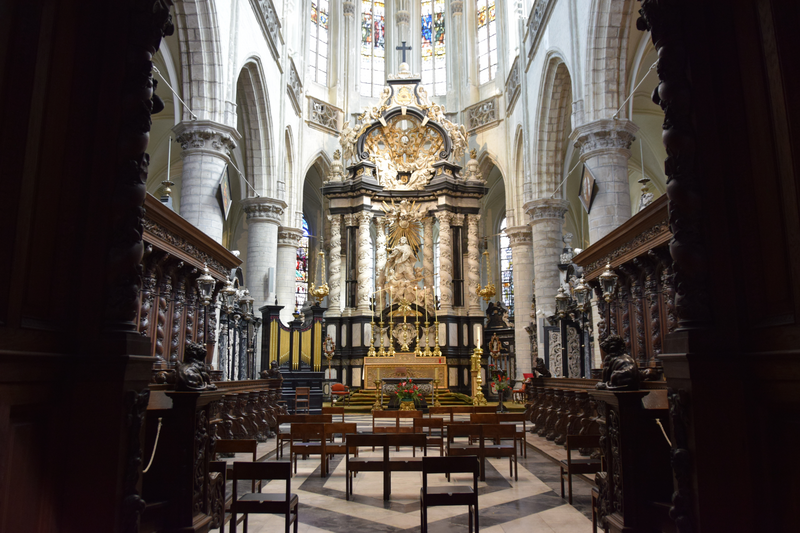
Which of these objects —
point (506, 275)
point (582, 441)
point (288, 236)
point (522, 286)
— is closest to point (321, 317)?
point (288, 236)

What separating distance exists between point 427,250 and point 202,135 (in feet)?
37.5

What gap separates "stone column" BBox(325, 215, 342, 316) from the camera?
854 inches

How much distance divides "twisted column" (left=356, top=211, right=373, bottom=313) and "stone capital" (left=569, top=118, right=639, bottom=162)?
10.7 metres

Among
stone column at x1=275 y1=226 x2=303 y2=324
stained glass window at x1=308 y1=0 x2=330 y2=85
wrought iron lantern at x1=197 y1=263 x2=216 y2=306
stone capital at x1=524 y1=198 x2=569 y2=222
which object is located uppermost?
stained glass window at x1=308 y1=0 x2=330 y2=85

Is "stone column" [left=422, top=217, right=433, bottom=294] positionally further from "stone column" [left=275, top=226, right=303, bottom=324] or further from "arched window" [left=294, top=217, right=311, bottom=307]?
"arched window" [left=294, top=217, right=311, bottom=307]

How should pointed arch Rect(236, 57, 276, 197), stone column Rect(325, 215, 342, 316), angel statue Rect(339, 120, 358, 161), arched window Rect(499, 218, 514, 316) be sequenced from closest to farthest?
pointed arch Rect(236, 57, 276, 197) < stone column Rect(325, 215, 342, 316) < angel statue Rect(339, 120, 358, 161) < arched window Rect(499, 218, 514, 316)

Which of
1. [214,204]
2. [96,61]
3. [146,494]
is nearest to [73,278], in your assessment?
[96,61]

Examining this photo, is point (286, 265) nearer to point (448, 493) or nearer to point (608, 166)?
point (608, 166)

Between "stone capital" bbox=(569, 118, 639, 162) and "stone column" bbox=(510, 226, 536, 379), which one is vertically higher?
"stone capital" bbox=(569, 118, 639, 162)

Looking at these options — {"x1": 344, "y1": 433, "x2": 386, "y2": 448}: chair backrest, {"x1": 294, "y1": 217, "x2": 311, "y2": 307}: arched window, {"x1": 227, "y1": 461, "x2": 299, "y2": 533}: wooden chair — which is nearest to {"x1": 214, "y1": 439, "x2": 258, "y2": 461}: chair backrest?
{"x1": 344, "y1": 433, "x2": 386, "y2": 448}: chair backrest

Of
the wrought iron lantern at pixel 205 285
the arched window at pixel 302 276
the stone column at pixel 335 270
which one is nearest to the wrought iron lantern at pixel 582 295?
the wrought iron lantern at pixel 205 285

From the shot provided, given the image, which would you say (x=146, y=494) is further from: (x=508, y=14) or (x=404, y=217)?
(x=508, y=14)

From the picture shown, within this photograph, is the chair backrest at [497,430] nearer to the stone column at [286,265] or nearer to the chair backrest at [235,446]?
the chair backrest at [235,446]

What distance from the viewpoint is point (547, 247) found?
734 inches
